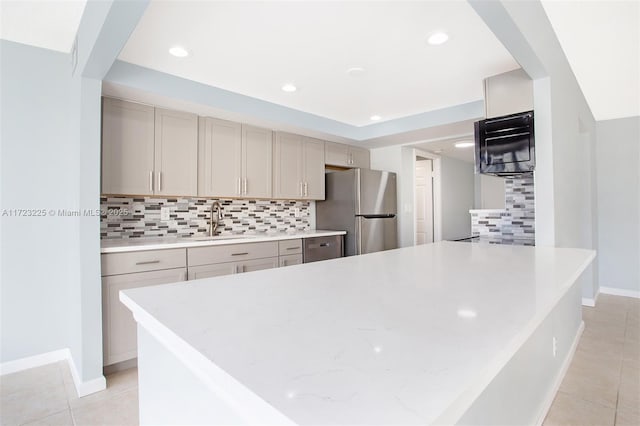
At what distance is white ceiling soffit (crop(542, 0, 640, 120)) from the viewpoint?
2.01m

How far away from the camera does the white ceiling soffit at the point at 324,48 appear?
1841 mm

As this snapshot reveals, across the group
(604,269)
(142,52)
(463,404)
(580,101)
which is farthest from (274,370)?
(604,269)

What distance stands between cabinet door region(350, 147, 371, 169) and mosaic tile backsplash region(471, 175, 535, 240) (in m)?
1.81

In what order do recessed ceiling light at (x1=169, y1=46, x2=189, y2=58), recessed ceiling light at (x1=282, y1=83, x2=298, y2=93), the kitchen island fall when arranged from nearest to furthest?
the kitchen island → recessed ceiling light at (x1=169, y1=46, x2=189, y2=58) → recessed ceiling light at (x1=282, y1=83, x2=298, y2=93)

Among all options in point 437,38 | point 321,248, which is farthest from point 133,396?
point 437,38

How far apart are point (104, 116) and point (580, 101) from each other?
439cm

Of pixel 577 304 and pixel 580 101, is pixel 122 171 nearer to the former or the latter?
pixel 577 304

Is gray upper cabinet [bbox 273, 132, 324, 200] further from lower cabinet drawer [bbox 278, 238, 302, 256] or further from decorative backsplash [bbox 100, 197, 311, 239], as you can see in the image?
lower cabinet drawer [bbox 278, 238, 302, 256]

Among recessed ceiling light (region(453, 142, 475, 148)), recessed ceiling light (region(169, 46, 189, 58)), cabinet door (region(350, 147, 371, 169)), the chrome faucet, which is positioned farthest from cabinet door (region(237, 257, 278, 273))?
recessed ceiling light (region(453, 142, 475, 148))

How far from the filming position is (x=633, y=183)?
4.20m

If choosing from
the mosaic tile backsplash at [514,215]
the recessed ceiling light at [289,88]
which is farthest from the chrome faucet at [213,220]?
the mosaic tile backsplash at [514,215]

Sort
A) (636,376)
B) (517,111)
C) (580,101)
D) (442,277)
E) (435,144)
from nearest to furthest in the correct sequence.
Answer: (442,277), (636,376), (517,111), (580,101), (435,144)

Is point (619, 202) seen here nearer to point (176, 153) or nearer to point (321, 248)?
point (321, 248)


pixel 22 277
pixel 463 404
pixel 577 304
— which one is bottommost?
pixel 577 304
